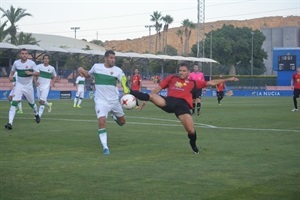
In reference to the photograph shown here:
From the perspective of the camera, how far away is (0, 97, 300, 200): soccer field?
887 cm

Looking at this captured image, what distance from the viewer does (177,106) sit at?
13883mm

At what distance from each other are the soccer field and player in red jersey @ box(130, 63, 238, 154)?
2.56 feet

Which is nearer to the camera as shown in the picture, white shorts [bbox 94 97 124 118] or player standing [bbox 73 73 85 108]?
white shorts [bbox 94 97 124 118]

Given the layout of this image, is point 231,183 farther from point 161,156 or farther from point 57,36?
point 57,36

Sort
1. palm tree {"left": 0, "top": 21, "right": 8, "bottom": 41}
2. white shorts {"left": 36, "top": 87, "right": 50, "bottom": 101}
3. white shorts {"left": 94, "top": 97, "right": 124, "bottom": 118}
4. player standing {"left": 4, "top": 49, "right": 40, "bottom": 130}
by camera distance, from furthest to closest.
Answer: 1. palm tree {"left": 0, "top": 21, "right": 8, "bottom": 41}
2. white shorts {"left": 36, "top": 87, "right": 50, "bottom": 101}
3. player standing {"left": 4, "top": 49, "right": 40, "bottom": 130}
4. white shorts {"left": 94, "top": 97, "right": 124, "bottom": 118}

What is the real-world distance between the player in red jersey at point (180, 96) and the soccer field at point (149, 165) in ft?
2.56

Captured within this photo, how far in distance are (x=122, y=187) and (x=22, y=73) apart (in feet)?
38.8

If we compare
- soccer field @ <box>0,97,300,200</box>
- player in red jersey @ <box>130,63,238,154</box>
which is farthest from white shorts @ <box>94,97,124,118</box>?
soccer field @ <box>0,97,300,200</box>

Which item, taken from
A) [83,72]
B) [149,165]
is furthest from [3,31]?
[149,165]

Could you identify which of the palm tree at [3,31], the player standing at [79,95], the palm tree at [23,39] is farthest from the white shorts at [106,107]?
the palm tree at [23,39]

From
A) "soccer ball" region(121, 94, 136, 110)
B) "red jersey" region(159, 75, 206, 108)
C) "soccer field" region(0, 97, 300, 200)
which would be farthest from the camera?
"red jersey" region(159, 75, 206, 108)

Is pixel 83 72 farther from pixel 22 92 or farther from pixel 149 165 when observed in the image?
pixel 22 92

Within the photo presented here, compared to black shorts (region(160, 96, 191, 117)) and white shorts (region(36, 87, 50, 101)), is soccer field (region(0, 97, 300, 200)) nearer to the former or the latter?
black shorts (region(160, 96, 191, 117))

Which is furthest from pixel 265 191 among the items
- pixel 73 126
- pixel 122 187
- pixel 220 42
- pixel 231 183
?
pixel 220 42
